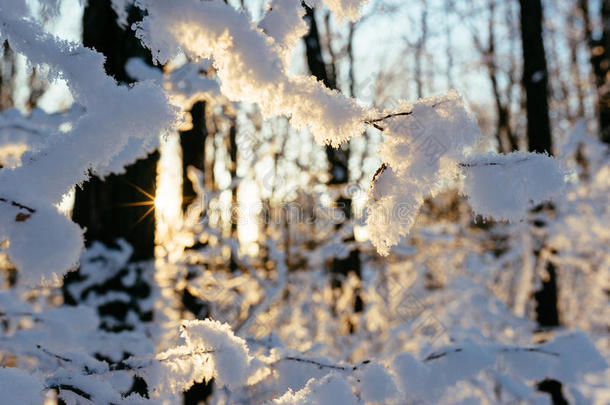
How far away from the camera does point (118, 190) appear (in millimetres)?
3695

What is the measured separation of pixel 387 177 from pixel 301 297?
6119 mm

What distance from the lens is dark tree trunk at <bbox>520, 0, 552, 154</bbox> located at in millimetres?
4445

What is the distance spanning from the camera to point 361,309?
659 cm

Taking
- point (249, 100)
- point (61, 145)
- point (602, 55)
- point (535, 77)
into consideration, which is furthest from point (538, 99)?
point (602, 55)

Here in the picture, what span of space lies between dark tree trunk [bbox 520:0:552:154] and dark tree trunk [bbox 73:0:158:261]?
3.56 m

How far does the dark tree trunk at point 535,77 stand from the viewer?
4.45 meters

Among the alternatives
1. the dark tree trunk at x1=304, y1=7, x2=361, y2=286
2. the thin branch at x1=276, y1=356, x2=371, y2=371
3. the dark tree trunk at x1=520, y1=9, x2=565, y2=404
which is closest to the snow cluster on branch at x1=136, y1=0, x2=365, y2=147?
the thin branch at x1=276, y1=356, x2=371, y2=371

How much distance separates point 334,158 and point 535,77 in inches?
103

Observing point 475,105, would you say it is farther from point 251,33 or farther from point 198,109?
point 251,33

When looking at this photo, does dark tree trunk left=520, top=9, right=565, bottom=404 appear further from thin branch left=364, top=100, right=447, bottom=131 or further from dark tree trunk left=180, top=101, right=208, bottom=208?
thin branch left=364, top=100, right=447, bottom=131

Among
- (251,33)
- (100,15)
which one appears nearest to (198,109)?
(100,15)

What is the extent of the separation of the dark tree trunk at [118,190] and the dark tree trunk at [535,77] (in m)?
3.56

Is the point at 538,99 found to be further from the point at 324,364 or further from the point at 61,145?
the point at 61,145

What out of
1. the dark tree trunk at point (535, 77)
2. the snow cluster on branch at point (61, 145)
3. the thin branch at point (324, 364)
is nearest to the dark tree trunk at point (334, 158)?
the dark tree trunk at point (535, 77)
